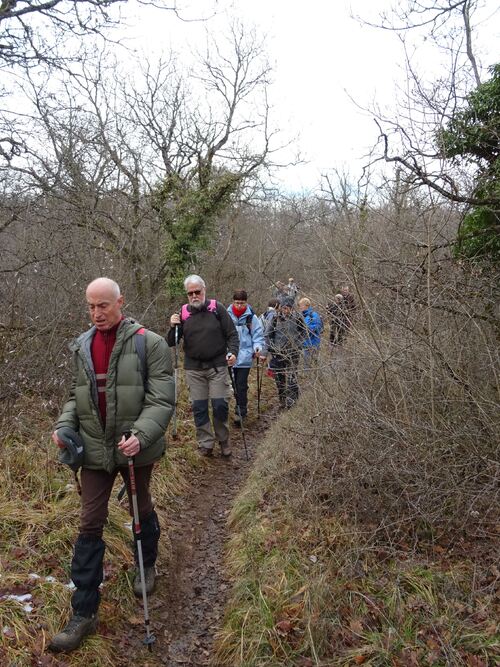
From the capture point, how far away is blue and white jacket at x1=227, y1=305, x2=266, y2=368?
789cm

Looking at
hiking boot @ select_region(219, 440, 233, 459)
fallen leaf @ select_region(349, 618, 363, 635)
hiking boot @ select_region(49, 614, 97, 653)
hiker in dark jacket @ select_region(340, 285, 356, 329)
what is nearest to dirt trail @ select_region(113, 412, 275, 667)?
hiking boot @ select_region(49, 614, 97, 653)

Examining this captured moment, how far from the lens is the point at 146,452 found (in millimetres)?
3441

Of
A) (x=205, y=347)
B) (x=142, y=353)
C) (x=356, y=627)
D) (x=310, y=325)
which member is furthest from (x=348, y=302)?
(x=356, y=627)

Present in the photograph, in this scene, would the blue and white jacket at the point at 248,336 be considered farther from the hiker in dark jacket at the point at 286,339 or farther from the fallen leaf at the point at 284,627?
the fallen leaf at the point at 284,627

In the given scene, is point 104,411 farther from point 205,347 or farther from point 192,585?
point 205,347

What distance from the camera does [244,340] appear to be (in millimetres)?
8039

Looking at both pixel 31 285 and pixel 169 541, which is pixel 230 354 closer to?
pixel 169 541

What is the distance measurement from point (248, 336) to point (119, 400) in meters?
4.78

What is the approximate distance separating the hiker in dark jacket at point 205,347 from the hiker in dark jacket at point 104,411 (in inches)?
113

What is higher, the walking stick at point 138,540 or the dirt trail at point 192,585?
the walking stick at point 138,540

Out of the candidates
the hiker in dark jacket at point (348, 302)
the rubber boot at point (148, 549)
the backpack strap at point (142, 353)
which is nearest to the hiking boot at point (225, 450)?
the hiker in dark jacket at point (348, 302)

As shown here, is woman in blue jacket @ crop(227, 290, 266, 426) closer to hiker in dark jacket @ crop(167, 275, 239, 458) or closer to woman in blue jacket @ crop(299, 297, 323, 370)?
woman in blue jacket @ crop(299, 297, 323, 370)

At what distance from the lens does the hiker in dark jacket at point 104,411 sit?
3291 millimetres

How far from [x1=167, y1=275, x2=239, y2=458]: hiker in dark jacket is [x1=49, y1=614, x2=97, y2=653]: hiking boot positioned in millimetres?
3495
